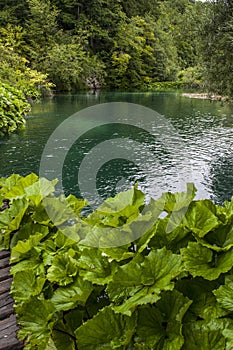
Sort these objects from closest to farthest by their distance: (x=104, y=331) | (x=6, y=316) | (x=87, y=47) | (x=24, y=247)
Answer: (x=104, y=331) < (x=6, y=316) < (x=24, y=247) < (x=87, y=47)

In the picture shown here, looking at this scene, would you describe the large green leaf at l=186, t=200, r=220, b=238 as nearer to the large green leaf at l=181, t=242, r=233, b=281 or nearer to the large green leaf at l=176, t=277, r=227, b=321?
the large green leaf at l=181, t=242, r=233, b=281

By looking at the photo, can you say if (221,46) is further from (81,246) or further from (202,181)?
(81,246)

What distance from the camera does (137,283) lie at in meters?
1.29

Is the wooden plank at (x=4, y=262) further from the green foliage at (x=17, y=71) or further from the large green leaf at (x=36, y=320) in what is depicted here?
the green foliage at (x=17, y=71)

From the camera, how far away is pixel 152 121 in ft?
55.7

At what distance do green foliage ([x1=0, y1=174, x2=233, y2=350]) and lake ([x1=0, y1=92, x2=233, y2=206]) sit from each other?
15.8ft

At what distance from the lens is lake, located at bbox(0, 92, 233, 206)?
25.2ft

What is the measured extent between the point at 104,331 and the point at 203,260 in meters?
0.48

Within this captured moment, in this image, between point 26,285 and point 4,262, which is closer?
point 26,285

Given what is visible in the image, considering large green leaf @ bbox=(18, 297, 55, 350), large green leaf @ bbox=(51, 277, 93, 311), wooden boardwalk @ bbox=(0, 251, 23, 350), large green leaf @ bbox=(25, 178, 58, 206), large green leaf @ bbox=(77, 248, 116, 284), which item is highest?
large green leaf @ bbox=(25, 178, 58, 206)

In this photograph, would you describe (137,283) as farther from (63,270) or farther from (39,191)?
(39,191)

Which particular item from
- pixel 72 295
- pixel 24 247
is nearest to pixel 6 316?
pixel 24 247

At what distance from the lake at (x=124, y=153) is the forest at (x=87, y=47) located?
6.96 metres

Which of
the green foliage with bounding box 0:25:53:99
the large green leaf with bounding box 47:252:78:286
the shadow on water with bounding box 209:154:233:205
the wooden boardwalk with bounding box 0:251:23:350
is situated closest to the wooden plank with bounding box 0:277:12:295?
the wooden boardwalk with bounding box 0:251:23:350
